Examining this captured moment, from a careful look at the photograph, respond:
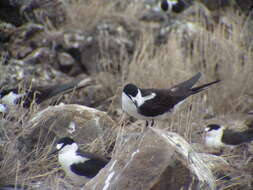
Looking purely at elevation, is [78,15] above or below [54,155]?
below

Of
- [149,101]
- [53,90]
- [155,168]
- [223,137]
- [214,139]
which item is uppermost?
[155,168]

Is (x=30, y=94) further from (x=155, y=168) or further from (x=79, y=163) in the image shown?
(x=155, y=168)

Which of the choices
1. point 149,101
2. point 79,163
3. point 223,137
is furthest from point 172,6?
point 79,163

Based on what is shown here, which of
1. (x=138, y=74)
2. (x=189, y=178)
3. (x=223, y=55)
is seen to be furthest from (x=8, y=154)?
(x=223, y=55)

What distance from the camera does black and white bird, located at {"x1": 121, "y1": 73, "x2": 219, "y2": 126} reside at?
5.05 meters

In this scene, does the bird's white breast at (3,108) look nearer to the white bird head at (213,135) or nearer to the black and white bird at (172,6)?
the white bird head at (213,135)

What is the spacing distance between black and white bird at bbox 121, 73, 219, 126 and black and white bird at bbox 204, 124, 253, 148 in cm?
114

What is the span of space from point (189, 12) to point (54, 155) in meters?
6.30

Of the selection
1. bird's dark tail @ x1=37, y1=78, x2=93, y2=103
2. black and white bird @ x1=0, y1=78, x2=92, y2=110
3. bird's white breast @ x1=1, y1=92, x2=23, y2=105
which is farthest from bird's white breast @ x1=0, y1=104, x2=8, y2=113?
bird's dark tail @ x1=37, y1=78, x2=93, y2=103

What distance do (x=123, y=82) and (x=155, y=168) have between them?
4.32 meters

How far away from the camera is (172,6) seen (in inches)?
426

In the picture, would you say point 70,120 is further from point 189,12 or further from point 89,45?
point 189,12

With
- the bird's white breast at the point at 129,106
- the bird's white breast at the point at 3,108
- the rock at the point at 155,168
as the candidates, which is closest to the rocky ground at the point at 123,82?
the rock at the point at 155,168

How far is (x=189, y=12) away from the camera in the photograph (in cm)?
1095
